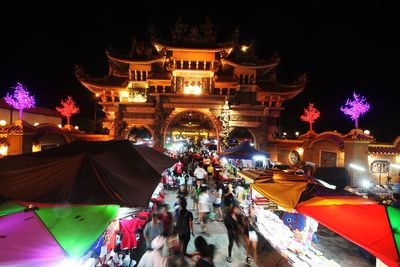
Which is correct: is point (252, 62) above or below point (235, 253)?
above

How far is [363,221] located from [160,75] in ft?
66.3

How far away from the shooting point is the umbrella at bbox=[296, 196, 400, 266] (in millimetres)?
3043

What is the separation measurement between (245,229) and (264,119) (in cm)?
1557

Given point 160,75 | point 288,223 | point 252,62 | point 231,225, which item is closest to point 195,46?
point 160,75

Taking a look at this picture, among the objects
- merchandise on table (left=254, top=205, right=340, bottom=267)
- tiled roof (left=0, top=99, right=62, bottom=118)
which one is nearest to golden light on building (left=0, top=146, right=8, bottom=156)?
tiled roof (left=0, top=99, right=62, bottom=118)

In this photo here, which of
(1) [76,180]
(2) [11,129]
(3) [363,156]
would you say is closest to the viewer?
(1) [76,180]

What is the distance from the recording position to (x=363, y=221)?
145 inches

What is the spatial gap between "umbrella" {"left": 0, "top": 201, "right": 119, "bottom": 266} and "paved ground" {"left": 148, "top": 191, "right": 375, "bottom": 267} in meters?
3.80

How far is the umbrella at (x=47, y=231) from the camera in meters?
2.60

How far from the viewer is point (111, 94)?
870 inches

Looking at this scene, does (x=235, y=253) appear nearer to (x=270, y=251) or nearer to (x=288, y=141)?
(x=270, y=251)

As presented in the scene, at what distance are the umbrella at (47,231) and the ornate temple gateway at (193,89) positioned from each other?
15.6 m

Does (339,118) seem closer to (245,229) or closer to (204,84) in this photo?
(204,84)

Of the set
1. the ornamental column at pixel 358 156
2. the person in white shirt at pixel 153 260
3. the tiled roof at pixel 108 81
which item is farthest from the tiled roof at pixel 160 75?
the person in white shirt at pixel 153 260
